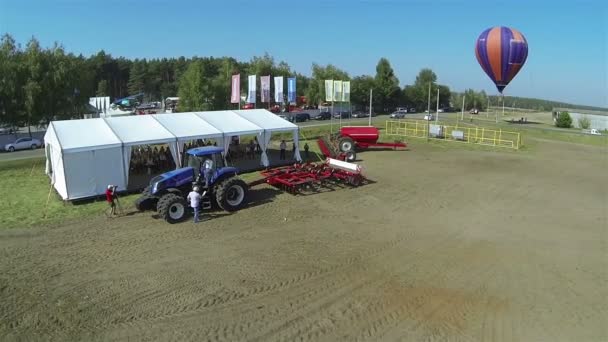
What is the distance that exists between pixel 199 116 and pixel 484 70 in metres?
23.1

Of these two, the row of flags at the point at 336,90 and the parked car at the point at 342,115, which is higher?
the row of flags at the point at 336,90

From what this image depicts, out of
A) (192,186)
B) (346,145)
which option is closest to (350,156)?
(346,145)

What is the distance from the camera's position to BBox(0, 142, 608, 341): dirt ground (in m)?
7.36

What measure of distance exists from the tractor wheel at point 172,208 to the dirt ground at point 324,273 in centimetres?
31

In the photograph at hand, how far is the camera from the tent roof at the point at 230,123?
64.0 feet

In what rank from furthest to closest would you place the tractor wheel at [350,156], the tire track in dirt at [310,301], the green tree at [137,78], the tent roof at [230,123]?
the green tree at [137,78] → the tractor wheel at [350,156] → the tent roof at [230,123] → the tire track in dirt at [310,301]

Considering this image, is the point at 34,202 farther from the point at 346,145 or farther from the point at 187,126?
the point at 346,145

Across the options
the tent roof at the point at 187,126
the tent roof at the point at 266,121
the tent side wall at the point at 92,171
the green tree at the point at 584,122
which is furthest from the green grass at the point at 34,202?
the green tree at the point at 584,122

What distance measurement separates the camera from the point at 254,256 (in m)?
10.4

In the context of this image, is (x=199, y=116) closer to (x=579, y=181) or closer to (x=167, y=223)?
(x=167, y=223)

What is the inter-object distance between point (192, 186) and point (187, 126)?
618 cm

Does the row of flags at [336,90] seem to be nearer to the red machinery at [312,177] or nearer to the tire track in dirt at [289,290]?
the red machinery at [312,177]

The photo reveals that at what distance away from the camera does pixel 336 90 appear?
1261 inches

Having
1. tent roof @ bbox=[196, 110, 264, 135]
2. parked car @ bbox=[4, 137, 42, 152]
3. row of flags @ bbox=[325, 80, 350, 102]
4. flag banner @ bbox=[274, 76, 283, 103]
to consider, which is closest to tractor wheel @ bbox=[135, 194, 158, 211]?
tent roof @ bbox=[196, 110, 264, 135]
